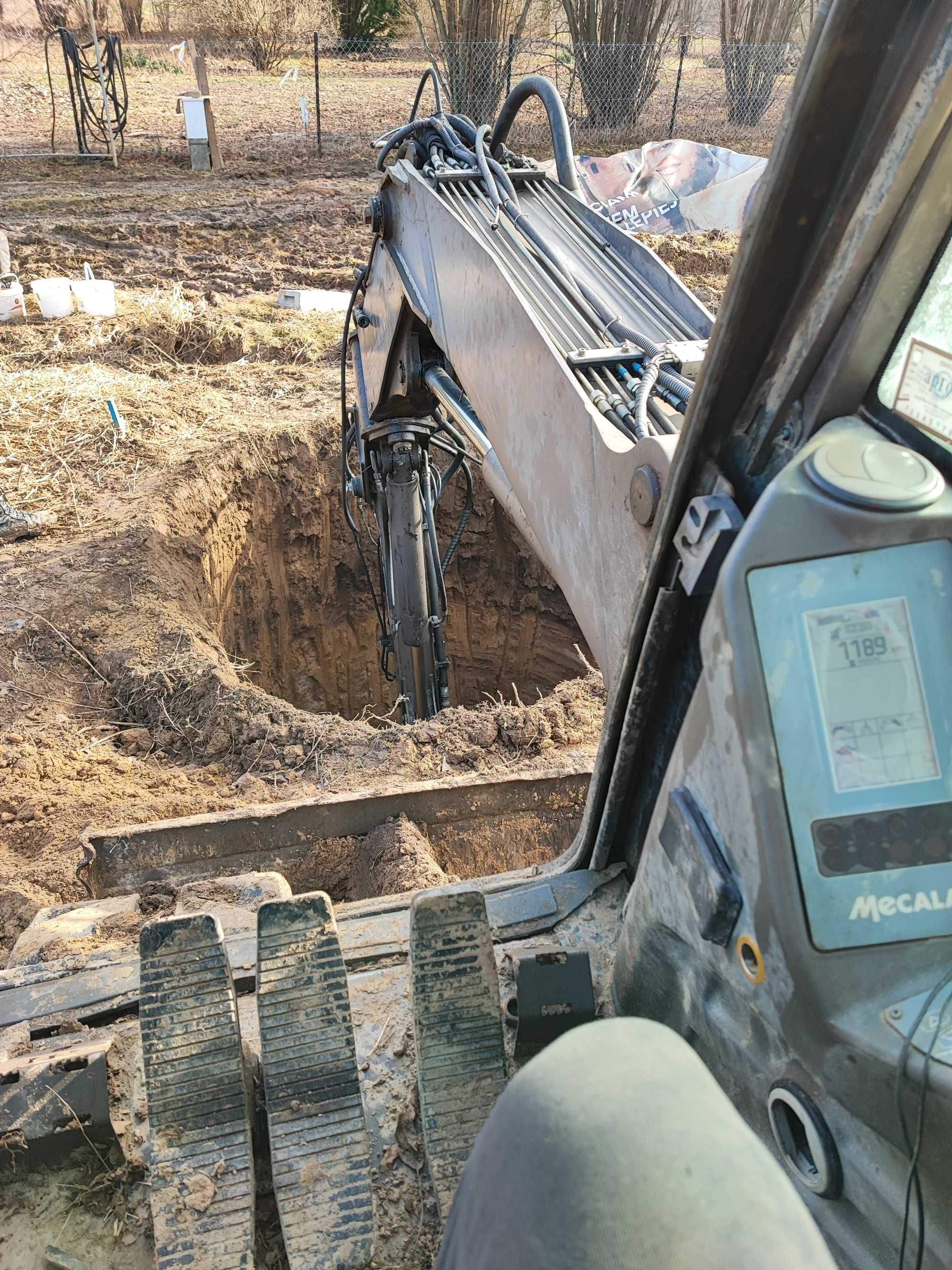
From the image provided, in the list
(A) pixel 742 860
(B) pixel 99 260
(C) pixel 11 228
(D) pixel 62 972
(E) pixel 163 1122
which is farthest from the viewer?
(C) pixel 11 228

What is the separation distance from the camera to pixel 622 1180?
0.79m

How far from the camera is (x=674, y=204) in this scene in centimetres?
1200

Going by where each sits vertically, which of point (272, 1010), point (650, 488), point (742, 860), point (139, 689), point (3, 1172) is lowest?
point (139, 689)

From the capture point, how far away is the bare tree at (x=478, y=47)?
48.2 ft

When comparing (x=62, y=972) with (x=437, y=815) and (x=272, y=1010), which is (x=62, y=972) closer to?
(x=272, y=1010)

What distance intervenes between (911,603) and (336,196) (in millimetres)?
12505

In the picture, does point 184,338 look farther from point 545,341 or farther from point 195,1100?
point 195,1100

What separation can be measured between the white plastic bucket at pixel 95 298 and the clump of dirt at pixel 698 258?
5.16 meters

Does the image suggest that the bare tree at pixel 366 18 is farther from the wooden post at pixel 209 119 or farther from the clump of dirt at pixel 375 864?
the clump of dirt at pixel 375 864

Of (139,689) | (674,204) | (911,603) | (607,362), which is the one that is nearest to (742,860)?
(911,603)

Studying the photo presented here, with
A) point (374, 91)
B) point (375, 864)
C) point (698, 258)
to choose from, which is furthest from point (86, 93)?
point (375, 864)

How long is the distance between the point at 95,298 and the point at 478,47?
9641 mm

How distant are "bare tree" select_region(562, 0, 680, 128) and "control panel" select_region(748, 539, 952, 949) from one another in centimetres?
1682

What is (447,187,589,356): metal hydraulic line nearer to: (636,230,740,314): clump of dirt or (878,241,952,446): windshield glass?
(878,241,952,446): windshield glass
